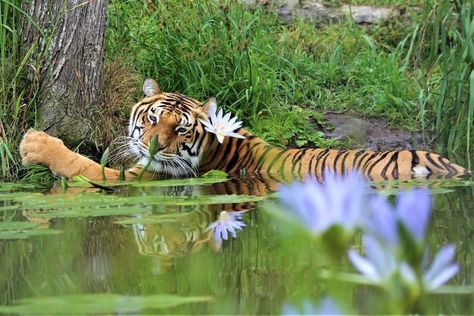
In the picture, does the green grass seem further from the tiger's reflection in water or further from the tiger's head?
the tiger's reflection in water

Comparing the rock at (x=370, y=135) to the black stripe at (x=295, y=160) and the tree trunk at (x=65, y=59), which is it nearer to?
the black stripe at (x=295, y=160)

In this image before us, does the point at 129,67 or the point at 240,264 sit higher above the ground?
the point at 129,67

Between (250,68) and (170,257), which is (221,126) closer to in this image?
(250,68)

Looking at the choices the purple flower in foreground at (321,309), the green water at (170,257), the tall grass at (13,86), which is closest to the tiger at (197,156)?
the tall grass at (13,86)

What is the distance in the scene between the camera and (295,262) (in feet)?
8.19

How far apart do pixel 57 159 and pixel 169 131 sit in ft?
2.00

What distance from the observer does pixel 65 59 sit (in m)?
5.37

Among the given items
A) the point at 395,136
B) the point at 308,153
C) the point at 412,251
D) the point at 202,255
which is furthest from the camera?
the point at 395,136

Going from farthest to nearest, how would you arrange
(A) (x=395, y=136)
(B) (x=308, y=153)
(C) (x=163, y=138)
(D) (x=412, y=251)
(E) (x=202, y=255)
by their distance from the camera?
(A) (x=395, y=136) < (B) (x=308, y=153) < (C) (x=163, y=138) < (E) (x=202, y=255) < (D) (x=412, y=251)

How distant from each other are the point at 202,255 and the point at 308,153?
2745mm

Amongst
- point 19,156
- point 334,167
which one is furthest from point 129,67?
point 334,167

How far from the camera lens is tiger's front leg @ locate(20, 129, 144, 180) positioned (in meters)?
4.89

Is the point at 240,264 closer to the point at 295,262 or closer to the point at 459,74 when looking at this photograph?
the point at 295,262

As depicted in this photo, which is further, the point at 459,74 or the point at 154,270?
the point at 459,74
